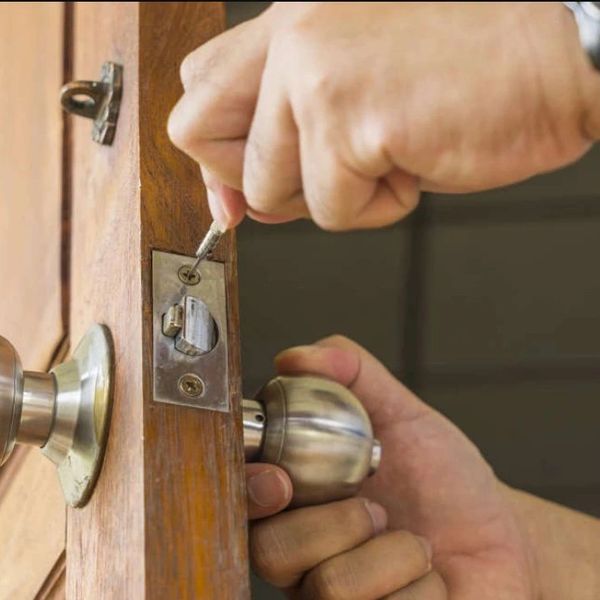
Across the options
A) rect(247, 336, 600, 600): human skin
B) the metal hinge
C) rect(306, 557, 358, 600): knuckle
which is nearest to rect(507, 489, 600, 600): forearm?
rect(247, 336, 600, 600): human skin

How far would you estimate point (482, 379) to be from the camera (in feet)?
6.11

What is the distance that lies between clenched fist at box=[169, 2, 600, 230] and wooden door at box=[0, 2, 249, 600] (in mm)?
104

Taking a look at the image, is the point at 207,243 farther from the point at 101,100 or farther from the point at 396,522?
the point at 396,522

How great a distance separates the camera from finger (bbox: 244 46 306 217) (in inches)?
13.6

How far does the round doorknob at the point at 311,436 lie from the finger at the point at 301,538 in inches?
0.6

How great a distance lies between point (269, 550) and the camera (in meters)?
0.56

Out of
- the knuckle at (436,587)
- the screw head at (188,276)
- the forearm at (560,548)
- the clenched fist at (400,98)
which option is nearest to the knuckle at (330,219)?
the clenched fist at (400,98)

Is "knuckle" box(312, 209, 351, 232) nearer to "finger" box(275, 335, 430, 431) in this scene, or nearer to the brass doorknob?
the brass doorknob

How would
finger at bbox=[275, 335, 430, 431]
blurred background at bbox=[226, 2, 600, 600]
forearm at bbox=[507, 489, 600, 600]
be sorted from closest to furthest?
finger at bbox=[275, 335, 430, 431] < forearm at bbox=[507, 489, 600, 600] < blurred background at bbox=[226, 2, 600, 600]

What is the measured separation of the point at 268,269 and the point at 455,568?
1109 mm

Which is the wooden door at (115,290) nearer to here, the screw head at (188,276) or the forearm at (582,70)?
the screw head at (188,276)

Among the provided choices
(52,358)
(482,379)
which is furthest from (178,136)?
(482,379)

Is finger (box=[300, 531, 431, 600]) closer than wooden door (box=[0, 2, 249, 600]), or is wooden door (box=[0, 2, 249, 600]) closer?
wooden door (box=[0, 2, 249, 600])

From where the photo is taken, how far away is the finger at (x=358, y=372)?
650 mm
